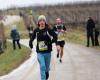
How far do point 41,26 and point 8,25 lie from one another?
6042 centimetres

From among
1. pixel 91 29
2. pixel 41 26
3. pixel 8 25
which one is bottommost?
pixel 8 25

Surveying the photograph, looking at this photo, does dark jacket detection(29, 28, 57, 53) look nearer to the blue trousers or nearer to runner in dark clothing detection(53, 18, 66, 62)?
the blue trousers

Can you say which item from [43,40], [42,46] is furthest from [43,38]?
[42,46]

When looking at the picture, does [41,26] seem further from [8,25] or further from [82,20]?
[8,25]

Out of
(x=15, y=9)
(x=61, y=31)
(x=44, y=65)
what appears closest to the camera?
(x=44, y=65)

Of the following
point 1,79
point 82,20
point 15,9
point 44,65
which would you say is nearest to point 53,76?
point 1,79

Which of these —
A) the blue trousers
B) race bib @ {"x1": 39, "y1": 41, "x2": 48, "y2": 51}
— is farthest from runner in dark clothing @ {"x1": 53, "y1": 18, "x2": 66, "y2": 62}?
race bib @ {"x1": 39, "y1": 41, "x2": 48, "y2": 51}

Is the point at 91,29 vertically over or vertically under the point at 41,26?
under

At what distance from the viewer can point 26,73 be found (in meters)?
17.8

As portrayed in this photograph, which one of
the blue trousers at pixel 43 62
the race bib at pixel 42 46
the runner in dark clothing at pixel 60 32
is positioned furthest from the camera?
the runner in dark clothing at pixel 60 32

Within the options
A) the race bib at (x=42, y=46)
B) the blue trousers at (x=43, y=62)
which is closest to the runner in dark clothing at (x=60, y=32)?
the blue trousers at (x=43, y=62)

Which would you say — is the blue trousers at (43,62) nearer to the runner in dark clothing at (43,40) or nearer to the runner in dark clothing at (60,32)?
the runner in dark clothing at (43,40)

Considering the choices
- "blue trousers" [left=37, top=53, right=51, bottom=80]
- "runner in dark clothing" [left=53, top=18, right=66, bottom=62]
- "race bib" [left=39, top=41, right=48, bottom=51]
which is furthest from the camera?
"runner in dark clothing" [left=53, top=18, right=66, bottom=62]

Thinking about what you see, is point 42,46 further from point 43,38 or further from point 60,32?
point 60,32
